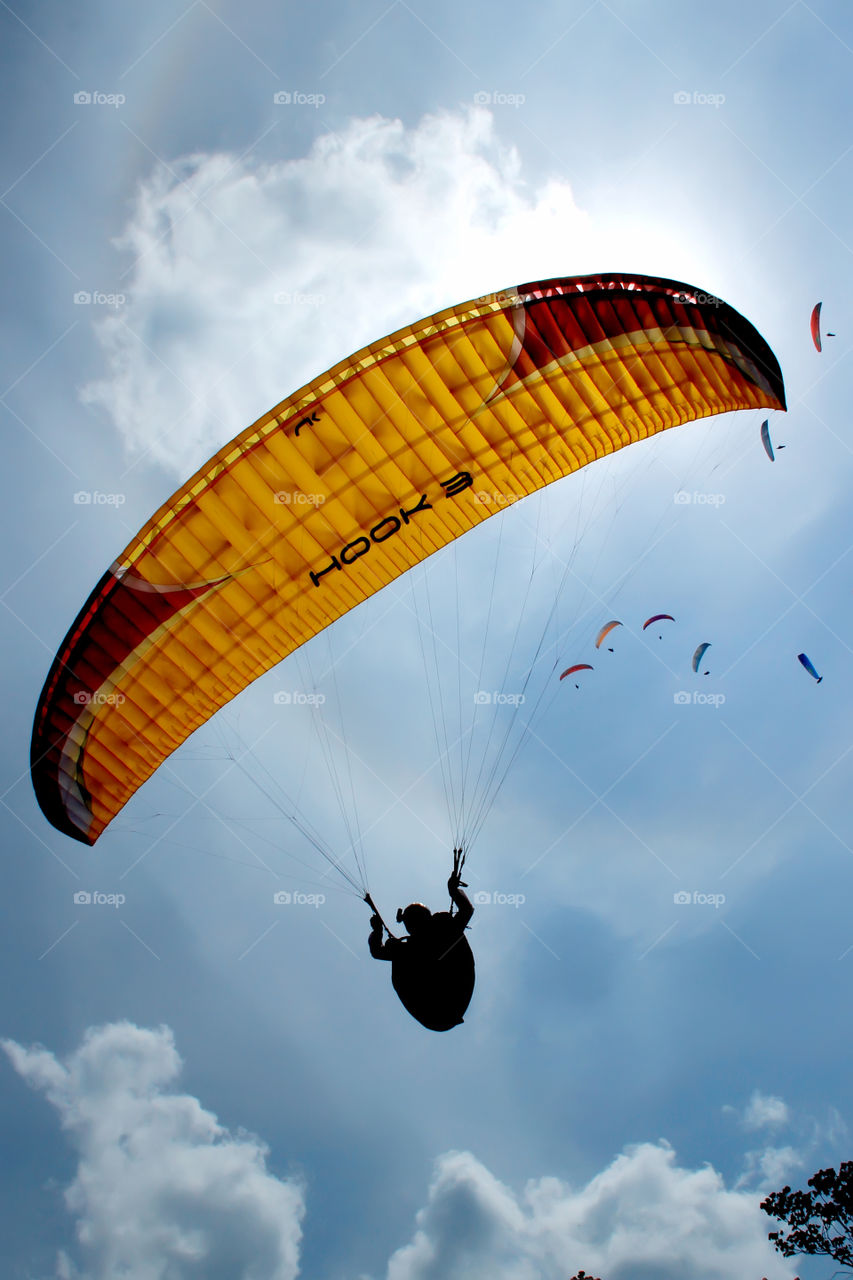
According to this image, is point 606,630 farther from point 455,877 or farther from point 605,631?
point 455,877

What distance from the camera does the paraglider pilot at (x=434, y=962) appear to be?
7438 millimetres

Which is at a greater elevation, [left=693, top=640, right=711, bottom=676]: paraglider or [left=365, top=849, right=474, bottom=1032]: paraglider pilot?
[left=693, top=640, right=711, bottom=676]: paraglider

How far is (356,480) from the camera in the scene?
26.7ft

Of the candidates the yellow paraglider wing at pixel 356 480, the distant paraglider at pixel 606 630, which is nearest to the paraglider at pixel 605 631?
the distant paraglider at pixel 606 630

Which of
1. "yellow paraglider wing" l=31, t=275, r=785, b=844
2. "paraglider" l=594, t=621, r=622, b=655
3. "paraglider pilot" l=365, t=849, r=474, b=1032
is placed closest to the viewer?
"paraglider pilot" l=365, t=849, r=474, b=1032

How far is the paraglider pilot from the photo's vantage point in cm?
744

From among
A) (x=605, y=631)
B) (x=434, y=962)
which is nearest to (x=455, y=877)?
(x=434, y=962)

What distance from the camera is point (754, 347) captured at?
27.9 ft

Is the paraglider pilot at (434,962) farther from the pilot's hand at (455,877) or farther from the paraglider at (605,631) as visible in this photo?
the paraglider at (605,631)

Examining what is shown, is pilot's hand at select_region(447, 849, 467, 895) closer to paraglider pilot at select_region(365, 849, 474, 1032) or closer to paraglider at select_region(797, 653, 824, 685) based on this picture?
paraglider pilot at select_region(365, 849, 474, 1032)

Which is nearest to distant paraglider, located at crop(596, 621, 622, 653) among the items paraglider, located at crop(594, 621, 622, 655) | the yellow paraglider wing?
paraglider, located at crop(594, 621, 622, 655)

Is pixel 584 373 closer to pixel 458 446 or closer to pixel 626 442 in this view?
pixel 626 442

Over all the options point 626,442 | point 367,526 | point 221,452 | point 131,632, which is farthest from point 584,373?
point 131,632

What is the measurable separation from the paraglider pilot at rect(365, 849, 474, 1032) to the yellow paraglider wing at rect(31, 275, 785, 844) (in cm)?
357
